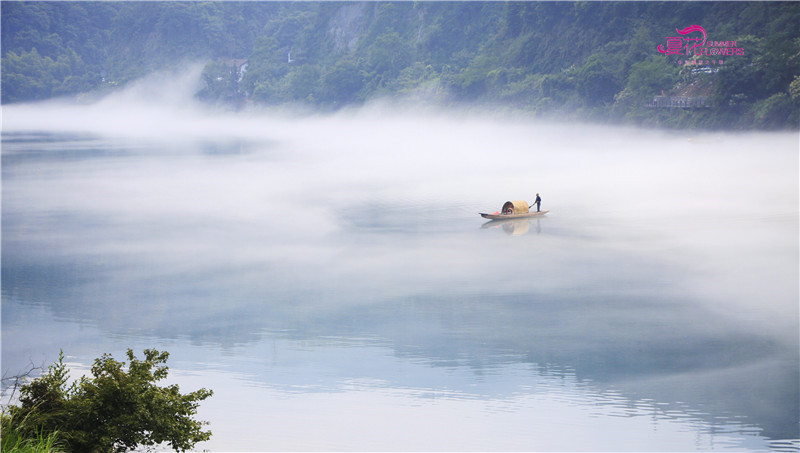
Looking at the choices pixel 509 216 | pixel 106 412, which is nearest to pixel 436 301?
pixel 509 216

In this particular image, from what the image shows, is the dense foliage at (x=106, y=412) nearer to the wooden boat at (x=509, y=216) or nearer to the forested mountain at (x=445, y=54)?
the wooden boat at (x=509, y=216)

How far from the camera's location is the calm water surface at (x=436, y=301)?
14586 millimetres

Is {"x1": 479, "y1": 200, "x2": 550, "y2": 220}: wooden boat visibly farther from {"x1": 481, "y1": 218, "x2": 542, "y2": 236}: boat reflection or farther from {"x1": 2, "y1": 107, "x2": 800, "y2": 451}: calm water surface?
{"x1": 2, "y1": 107, "x2": 800, "y2": 451}: calm water surface

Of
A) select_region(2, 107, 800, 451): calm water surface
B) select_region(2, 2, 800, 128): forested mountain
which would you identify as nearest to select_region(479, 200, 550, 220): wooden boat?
select_region(2, 107, 800, 451): calm water surface

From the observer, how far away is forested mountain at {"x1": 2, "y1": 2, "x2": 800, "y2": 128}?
60.6m

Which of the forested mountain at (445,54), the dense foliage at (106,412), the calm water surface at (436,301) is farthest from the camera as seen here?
the forested mountain at (445,54)

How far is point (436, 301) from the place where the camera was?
21.5 metres

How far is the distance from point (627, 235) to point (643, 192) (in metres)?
10.6

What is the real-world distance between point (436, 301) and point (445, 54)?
286ft

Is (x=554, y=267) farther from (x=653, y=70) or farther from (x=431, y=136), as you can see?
(x=431, y=136)

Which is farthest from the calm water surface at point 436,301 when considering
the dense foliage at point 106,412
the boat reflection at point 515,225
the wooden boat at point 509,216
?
the dense foliage at point 106,412

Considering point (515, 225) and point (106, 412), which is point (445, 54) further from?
point (106, 412)

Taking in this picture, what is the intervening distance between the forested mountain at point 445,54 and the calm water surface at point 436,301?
1549 cm

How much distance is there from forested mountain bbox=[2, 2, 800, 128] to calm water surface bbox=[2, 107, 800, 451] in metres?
15.5
